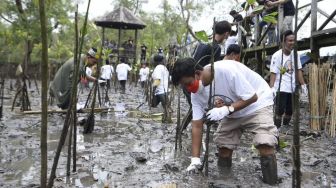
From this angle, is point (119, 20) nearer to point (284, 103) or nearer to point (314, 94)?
point (284, 103)

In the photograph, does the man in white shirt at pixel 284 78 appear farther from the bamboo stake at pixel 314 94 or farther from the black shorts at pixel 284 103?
the bamboo stake at pixel 314 94

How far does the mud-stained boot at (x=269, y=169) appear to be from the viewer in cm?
344

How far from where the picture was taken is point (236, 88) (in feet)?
11.5

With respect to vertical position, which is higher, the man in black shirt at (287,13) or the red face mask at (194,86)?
the man in black shirt at (287,13)

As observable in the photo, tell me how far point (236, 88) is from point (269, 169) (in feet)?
2.59

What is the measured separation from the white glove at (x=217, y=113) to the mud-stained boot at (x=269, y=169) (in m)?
0.54

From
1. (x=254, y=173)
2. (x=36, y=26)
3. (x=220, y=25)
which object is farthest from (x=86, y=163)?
(x=36, y=26)

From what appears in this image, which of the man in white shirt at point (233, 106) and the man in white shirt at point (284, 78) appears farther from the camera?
the man in white shirt at point (284, 78)

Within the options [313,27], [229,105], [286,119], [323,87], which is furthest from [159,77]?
[229,105]

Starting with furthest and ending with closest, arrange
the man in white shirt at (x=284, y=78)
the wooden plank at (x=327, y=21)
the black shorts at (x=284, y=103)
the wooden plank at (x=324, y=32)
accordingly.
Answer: the wooden plank at (x=327, y=21) < the wooden plank at (x=324, y=32) < the black shorts at (x=284, y=103) < the man in white shirt at (x=284, y=78)

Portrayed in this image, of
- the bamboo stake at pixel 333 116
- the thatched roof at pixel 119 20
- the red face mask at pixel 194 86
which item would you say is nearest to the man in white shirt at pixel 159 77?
the bamboo stake at pixel 333 116

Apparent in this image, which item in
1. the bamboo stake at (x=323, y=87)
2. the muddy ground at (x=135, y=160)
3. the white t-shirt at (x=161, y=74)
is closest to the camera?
the muddy ground at (x=135, y=160)

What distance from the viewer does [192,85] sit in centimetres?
357

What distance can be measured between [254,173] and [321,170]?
0.79 meters
